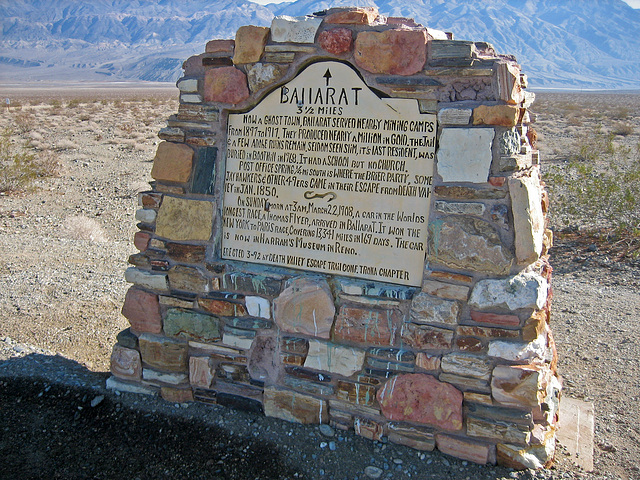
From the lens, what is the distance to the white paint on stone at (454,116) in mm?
2676

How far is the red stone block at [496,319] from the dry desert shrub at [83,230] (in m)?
5.87

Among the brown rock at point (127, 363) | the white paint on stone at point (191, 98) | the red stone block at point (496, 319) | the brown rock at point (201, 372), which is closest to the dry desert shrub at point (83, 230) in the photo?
the brown rock at point (127, 363)

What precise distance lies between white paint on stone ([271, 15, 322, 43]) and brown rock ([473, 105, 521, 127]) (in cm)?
98

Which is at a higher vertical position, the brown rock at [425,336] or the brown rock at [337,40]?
the brown rock at [337,40]

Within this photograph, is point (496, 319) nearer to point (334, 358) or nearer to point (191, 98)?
point (334, 358)

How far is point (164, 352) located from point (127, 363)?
324mm

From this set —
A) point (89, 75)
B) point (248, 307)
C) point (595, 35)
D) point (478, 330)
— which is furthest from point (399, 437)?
point (595, 35)

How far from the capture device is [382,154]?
2906mm

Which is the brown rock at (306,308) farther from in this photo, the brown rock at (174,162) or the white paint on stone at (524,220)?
the white paint on stone at (524,220)

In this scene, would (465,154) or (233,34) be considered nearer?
(465,154)

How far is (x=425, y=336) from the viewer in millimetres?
2871

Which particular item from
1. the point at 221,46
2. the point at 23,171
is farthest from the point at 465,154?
the point at 23,171

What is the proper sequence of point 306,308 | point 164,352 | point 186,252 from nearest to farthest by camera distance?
point 306,308 → point 186,252 → point 164,352

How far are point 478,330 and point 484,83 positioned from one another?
125cm
